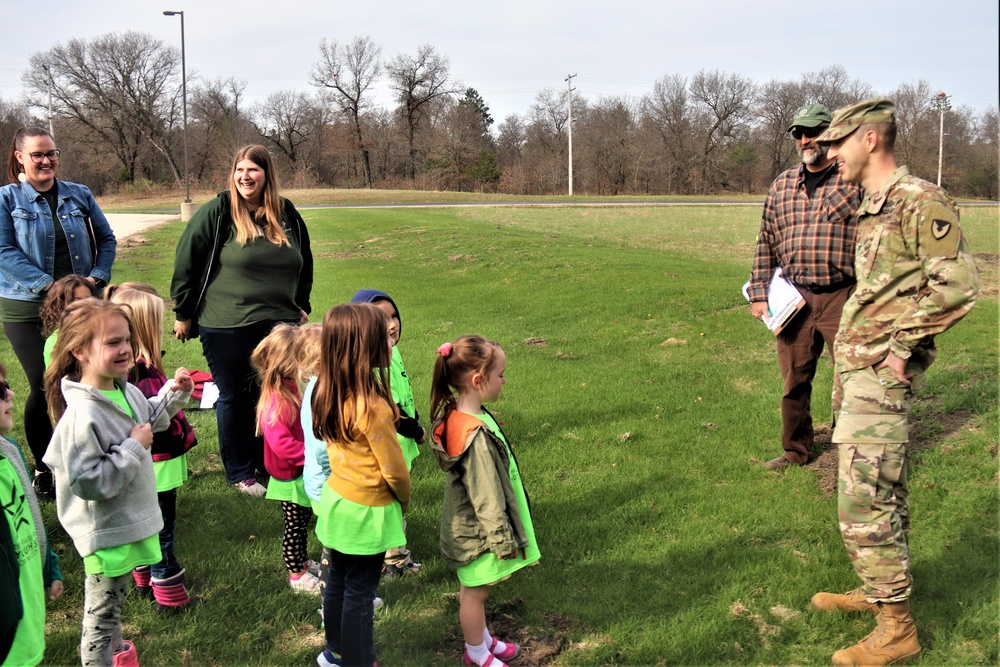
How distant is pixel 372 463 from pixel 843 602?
243 cm

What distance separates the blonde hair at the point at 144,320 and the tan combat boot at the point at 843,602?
3620mm

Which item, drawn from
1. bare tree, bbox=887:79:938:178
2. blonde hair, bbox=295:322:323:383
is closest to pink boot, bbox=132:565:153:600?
blonde hair, bbox=295:322:323:383

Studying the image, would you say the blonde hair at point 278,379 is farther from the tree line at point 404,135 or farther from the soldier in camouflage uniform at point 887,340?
the tree line at point 404,135

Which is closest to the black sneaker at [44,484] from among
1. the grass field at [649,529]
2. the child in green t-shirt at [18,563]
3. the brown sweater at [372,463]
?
the grass field at [649,529]

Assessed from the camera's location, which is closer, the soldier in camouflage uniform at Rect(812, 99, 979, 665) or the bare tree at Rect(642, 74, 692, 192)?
the soldier in camouflage uniform at Rect(812, 99, 979, 665)

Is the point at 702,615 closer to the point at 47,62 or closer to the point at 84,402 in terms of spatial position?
the point at 84,402

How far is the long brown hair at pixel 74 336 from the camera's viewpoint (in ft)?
10.2

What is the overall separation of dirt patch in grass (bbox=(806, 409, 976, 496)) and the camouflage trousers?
184 cm

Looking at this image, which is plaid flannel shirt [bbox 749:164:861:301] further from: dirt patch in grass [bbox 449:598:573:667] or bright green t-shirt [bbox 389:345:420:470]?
dirt patch in grass [bbox 449:598:573:667]

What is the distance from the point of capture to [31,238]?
17.3 ft

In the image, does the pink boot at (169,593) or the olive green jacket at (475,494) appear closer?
the olive green jacket at (475,494)

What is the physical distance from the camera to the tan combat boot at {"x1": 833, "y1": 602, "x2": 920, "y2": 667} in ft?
11.1

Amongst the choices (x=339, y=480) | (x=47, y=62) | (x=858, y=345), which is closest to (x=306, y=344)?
(x=339, y=480)

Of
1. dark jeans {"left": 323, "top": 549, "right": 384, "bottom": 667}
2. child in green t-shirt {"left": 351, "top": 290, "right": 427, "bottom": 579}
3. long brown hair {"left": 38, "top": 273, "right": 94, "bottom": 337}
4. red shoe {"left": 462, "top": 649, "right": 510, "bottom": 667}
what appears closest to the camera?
dark jeans {"left": 323, "top": 549, "right": 384, "bottom": 667}
